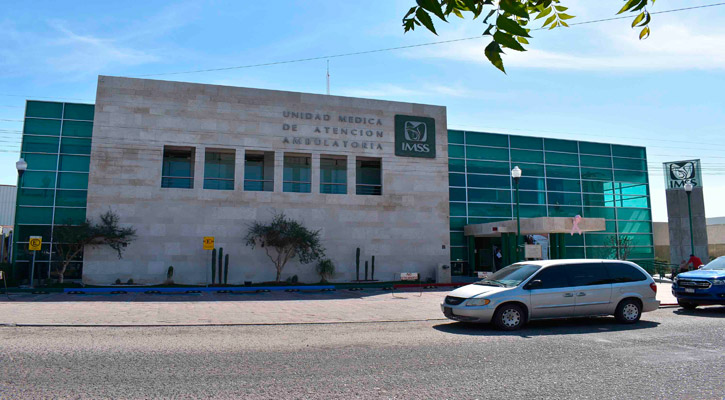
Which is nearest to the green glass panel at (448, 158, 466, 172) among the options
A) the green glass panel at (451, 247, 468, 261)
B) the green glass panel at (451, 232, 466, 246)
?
the green glass panel at (451, 232, 466, 246)

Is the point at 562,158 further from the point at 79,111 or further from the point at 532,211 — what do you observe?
the point at 79,111

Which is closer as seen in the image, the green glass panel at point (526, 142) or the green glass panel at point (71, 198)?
the green glass panel at point (71, 198)

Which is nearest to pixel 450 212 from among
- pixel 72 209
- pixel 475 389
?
pixel 72 209

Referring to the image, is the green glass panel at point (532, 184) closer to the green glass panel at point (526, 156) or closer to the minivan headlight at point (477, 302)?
the green glass panel at point (526, 156)

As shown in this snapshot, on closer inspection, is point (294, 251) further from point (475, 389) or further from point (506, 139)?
point (475, 389)

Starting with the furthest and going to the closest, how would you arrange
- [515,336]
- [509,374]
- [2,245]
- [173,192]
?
[2,245]
[173,192]
[515,336]
[509,374]

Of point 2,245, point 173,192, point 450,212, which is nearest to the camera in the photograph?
point 173,192

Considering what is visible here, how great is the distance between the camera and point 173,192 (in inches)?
1003

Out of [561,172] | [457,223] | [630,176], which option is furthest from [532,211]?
[630,176]

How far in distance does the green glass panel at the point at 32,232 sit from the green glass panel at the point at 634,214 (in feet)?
117

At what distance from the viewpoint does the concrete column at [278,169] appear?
89.0 ft

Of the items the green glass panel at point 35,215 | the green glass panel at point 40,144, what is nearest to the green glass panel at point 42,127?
the green glass panel at point 40,144

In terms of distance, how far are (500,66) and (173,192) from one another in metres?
24.8

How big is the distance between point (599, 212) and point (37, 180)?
34.9 meters
